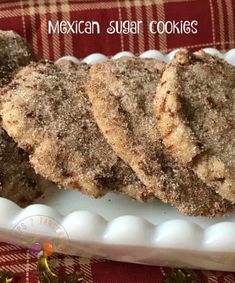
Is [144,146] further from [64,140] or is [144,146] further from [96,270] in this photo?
[96,270]

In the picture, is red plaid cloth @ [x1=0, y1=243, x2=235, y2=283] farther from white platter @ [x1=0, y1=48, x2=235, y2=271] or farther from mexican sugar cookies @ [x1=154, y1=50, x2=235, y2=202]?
mexican sugar cookies @ [x1=154, y1=50, x2=235, y2=202]

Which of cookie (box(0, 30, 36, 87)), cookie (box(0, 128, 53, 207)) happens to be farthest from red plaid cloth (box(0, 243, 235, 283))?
cookie (box(0, 30, 36, 87))

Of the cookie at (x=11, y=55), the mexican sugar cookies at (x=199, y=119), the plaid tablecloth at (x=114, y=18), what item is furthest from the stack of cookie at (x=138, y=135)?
the plaid tablecloth at (x=114, y=18)

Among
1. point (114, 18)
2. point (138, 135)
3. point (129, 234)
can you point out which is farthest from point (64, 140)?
point (114, 18)

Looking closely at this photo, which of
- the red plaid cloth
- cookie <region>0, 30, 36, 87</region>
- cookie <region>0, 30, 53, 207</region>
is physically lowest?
the red plaid cloth

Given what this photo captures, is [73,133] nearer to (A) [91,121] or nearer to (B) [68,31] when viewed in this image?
(A) [91,121]

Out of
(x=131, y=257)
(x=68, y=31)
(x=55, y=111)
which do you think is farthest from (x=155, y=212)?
(x=68, y=31)

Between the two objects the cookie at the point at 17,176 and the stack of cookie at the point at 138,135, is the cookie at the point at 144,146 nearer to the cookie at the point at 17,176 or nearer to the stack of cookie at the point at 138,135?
the stack of cookie at the point at 138,135
